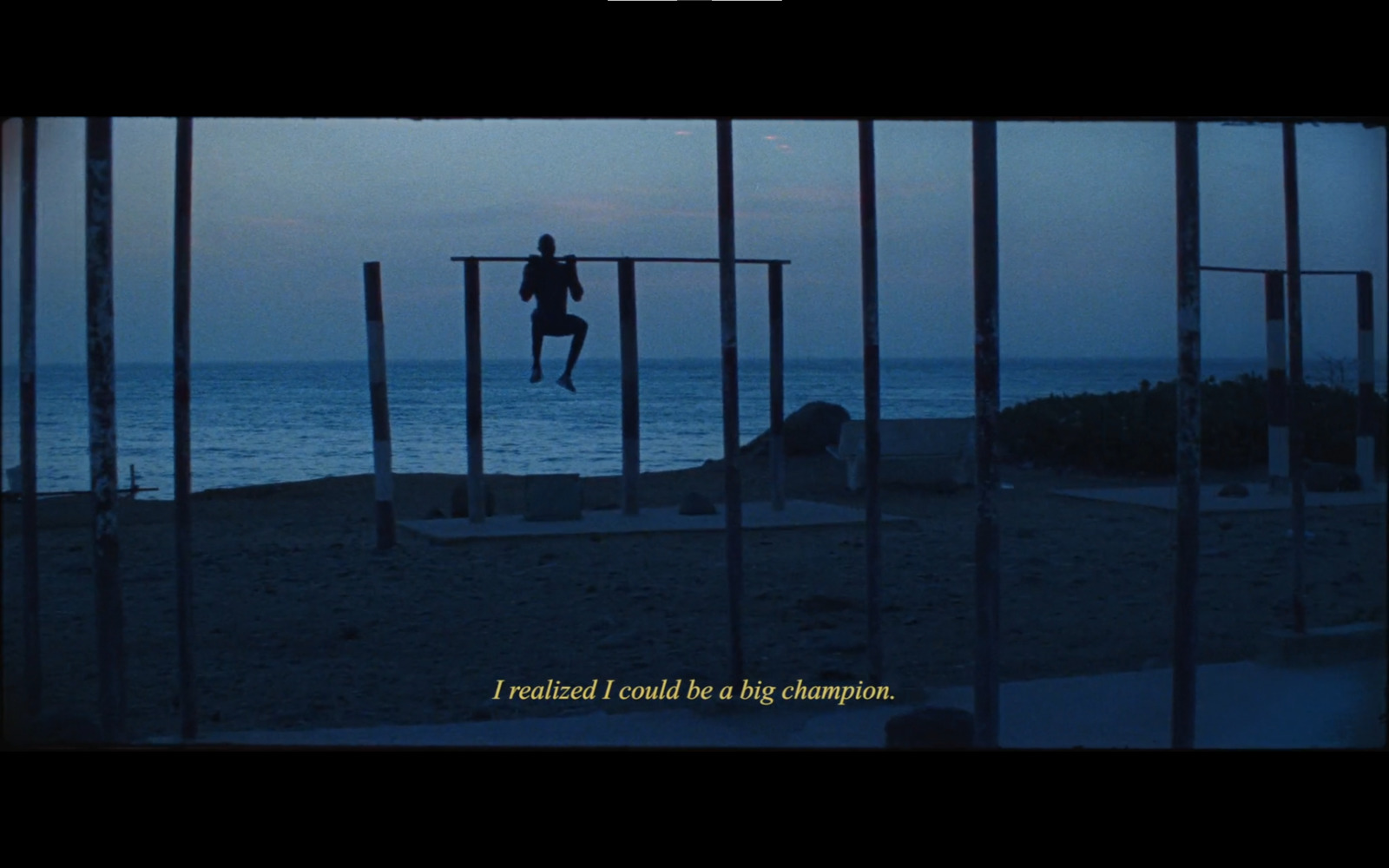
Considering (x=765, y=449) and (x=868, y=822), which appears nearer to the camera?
(x=868, y=822)

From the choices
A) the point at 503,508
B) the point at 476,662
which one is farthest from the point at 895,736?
the point at 503,508

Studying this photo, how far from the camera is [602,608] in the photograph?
7910 millimetres

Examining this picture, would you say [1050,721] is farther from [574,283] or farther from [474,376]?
[474,376]

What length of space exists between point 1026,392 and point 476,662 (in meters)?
28.2

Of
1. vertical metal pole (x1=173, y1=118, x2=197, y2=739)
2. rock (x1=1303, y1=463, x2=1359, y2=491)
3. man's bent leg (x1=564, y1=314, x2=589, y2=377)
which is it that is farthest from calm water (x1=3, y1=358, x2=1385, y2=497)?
vertical metal pole (x1=173, y1=118, x2=197, y2=739)

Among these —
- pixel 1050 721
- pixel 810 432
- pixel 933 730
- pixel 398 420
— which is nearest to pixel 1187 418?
pixel 933 730

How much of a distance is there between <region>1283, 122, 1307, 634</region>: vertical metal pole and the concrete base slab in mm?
89

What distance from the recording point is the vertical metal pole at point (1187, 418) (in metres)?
4.19

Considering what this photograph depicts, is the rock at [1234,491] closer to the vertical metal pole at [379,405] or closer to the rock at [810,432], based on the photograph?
the rock at [810,432]

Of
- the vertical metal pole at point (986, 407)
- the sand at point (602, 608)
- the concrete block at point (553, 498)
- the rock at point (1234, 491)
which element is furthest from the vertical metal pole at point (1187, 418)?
the rock at point (1234, 491)

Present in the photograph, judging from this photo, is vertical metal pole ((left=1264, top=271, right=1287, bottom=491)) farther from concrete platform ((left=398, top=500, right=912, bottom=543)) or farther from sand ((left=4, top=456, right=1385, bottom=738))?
concrete platform ((left=398, top=500, right=912, bottom=543))

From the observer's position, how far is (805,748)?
13.4ft

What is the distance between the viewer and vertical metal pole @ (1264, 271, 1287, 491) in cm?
1084

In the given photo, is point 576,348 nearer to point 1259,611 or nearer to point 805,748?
point 1259,611
